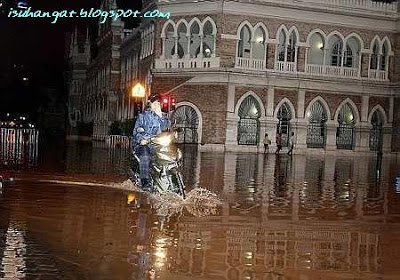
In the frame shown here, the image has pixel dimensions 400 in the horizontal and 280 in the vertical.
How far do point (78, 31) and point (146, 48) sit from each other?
167 ft

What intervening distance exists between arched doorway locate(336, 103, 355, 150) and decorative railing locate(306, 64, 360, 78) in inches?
83.6

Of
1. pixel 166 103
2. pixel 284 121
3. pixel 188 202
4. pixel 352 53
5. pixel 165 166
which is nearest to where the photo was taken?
pixel 188 202

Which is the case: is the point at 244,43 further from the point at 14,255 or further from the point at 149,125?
the point at 14,255

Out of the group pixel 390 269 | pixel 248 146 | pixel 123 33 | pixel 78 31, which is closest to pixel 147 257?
pixel 390 269

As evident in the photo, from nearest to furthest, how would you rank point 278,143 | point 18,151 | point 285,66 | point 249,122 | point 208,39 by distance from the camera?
point 18,151 < point 278,143 < point 249,122 < point 208,39 < point 285,66

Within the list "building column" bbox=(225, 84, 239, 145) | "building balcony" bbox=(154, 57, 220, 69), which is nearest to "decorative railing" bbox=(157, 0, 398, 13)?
"building balcony" bbox=(154, 57, 220, 69)

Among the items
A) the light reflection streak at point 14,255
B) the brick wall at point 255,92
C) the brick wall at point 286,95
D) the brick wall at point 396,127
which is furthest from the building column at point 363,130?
the light reflection streak at point 14,255

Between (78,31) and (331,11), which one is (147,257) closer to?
(331,11)

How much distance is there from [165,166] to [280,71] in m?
29.9

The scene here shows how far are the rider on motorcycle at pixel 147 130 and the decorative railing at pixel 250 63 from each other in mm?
27423

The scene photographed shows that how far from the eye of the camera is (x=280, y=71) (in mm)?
40156

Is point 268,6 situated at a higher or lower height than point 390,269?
higher

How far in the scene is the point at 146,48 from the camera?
45.0 metres

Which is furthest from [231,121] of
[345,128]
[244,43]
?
[345,128]
